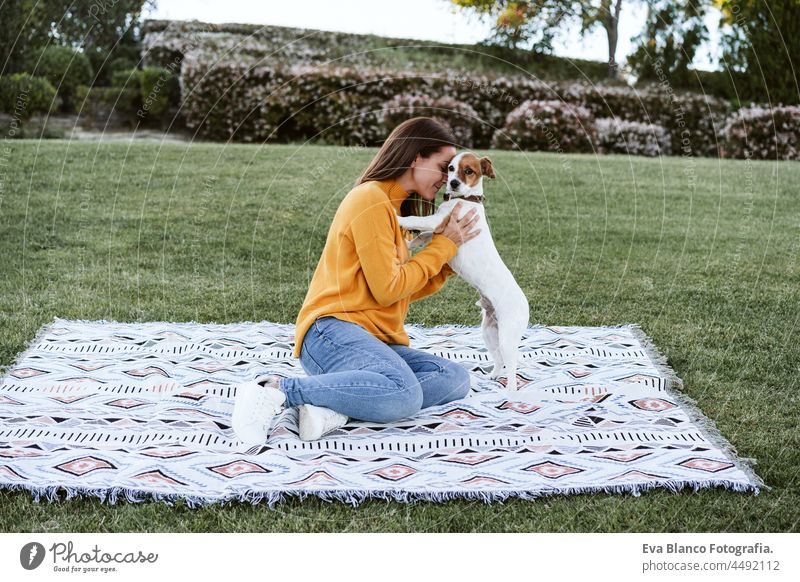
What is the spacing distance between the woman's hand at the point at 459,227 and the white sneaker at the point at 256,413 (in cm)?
117

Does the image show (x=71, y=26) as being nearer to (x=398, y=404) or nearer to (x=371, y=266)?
(x=371, y=266)

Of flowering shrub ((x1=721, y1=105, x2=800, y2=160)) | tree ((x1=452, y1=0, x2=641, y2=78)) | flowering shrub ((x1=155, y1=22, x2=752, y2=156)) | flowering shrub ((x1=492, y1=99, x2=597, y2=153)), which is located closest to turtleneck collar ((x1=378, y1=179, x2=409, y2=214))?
tree ((x1=452, y1=0, x2=641, y2=78))

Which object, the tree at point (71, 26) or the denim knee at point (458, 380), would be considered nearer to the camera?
the denim knee at point (458, 380)

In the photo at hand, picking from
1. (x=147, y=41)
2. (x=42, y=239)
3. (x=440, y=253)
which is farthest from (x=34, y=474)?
(x=147, y=41)

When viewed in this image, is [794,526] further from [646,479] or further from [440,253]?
[440,253]

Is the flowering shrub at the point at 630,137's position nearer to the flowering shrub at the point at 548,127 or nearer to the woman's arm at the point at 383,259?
the flowering shrub at the point at 548,127

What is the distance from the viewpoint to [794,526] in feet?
11.9

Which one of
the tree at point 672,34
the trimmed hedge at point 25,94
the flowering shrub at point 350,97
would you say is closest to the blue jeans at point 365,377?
the flowering shrub at point 350,97

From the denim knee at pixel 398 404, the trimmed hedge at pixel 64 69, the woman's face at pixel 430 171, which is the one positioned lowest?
the denim knee at pixel 398 404

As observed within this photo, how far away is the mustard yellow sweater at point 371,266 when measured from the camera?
14.2ft

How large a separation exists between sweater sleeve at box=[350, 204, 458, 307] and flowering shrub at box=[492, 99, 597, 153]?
24.8ft

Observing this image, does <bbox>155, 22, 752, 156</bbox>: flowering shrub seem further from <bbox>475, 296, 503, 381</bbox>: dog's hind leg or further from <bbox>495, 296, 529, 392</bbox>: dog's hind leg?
<bbox>495, 296, 529, 392</bbox>: dog's hind leg

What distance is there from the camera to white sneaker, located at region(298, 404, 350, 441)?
415 cm

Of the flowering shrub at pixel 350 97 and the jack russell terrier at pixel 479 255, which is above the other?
the flowering shrub at pixel 350 97
